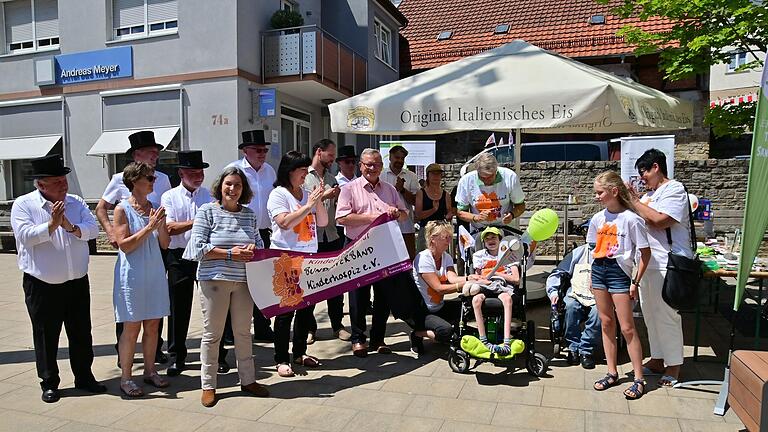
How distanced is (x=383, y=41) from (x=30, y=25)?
10.2 metres

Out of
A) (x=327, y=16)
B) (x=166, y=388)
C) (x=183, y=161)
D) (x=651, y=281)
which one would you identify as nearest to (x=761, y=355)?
(x=651, y=281)

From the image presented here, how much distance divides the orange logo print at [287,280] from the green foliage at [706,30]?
223 inches

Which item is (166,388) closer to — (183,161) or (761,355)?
(183,161)

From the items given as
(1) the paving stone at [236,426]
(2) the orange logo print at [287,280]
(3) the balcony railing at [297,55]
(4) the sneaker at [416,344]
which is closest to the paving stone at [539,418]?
(4) the sneaker at [416,344]

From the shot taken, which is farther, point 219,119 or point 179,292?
point 219,119

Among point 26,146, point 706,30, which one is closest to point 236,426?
point 706,30

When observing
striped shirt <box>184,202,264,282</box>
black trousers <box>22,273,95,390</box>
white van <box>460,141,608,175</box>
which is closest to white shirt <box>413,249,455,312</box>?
striped shirt <box>184,202,264,282</box>

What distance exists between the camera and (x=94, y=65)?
44.9ft

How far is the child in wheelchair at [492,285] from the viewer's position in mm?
4535

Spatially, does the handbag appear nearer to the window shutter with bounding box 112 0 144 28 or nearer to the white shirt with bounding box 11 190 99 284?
the white shirt with bounding box 11 190 99 284

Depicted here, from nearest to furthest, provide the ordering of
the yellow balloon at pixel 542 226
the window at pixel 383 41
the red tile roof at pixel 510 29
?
1. the yellow balloon at pixel 542 226
2. the red tile roof at pixel 510 29
3. the window at pixel 383 41

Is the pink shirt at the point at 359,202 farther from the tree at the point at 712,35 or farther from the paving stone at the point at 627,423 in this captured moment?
the tree at the point at 712,35

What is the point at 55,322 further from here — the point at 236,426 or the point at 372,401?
the point at 372,401

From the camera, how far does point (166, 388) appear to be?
439 cm
